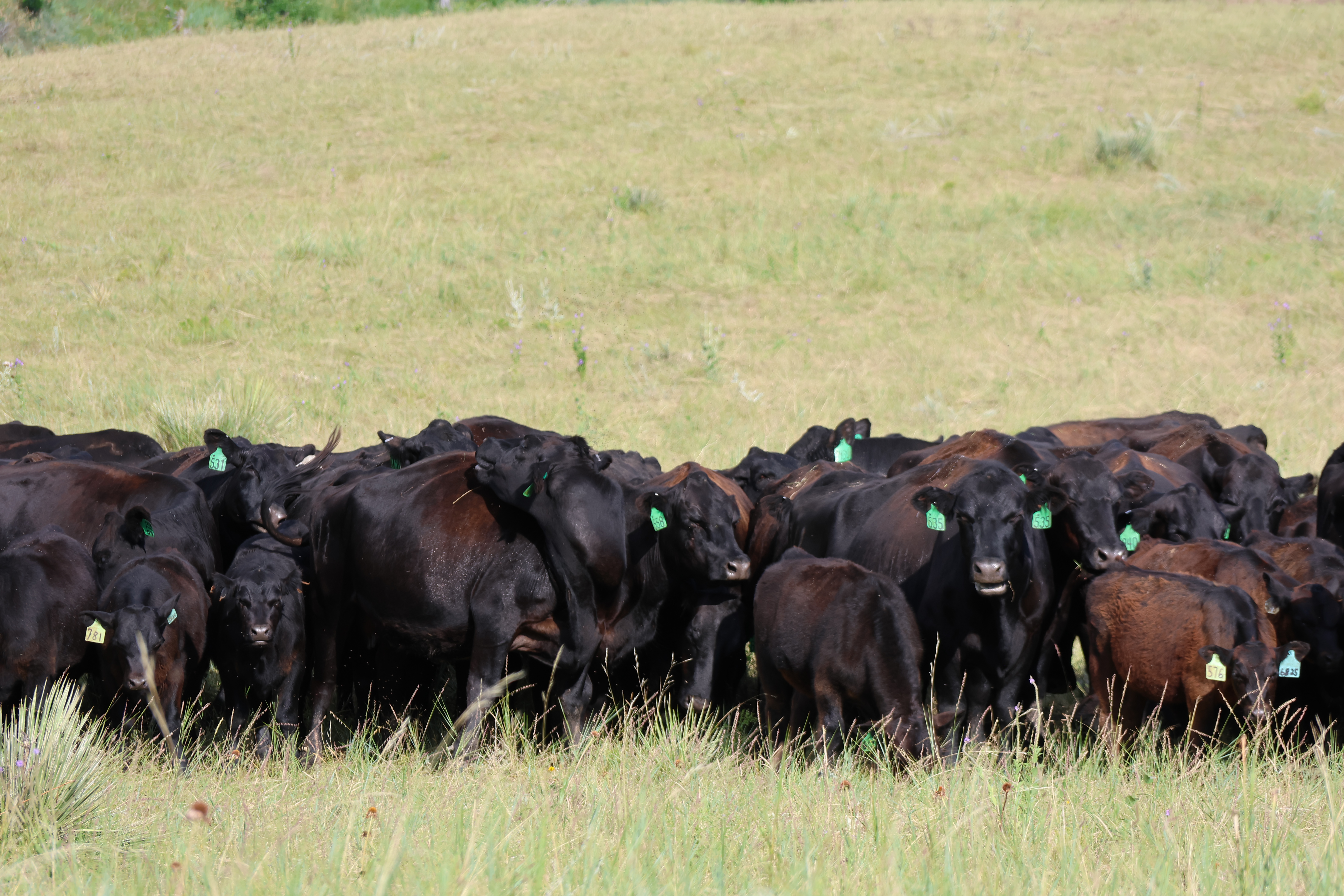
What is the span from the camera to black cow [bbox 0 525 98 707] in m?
6.99

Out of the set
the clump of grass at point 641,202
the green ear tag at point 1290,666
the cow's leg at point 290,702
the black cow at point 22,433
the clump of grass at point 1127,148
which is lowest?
the cow's leg at point 290,702

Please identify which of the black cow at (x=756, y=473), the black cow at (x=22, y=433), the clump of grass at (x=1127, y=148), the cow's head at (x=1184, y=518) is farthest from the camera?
the clump of grass at (x=1127, y=148)

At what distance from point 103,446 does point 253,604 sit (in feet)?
16.7

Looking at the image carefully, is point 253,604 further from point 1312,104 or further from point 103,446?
point 1312,104

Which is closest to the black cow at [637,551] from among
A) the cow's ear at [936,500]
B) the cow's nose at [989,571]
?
the cow's ear at [936,500]

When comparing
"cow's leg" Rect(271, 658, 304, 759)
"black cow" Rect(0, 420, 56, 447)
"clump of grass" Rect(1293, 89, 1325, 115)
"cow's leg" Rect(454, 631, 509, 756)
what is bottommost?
"cow's leg" Rect(271, 658, 304, 759)

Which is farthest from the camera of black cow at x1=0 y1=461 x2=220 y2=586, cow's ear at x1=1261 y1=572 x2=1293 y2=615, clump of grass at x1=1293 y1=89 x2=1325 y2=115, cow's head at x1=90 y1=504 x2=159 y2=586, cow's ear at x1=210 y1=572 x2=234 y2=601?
clump of grass at x1=1293 y1=89 x2=1325 y2=115

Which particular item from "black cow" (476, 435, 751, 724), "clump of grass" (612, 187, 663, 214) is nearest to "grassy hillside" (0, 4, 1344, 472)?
"clump of grass" (612, 187, 663, 214)

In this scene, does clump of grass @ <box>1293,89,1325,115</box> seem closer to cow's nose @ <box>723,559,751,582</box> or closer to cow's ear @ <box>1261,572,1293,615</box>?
cow's ear @ <box>1261,572,1293,615</box>

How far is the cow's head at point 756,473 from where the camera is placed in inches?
416

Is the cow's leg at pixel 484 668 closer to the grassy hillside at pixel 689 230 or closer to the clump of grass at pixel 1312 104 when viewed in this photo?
the grassy hillside at pixel 689 230

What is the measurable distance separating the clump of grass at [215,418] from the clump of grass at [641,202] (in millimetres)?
10968

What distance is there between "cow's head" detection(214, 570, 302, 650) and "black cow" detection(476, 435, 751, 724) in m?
1.35

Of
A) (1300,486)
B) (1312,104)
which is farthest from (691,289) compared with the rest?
(1312,104)
